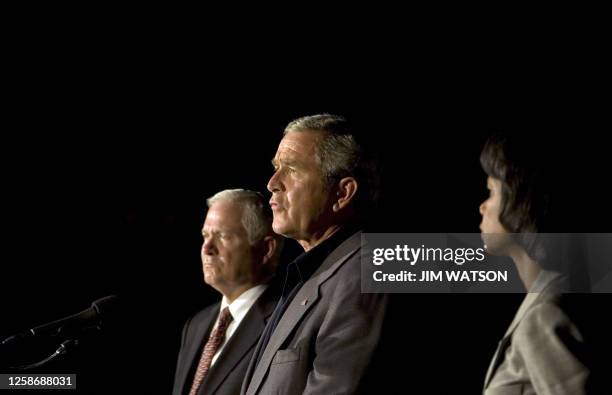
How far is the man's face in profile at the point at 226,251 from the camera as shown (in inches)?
136

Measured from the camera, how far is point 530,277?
5.81 feet

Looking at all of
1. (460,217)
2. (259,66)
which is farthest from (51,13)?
(460,217)

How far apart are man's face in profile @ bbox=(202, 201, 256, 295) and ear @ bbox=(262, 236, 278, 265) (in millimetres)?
58

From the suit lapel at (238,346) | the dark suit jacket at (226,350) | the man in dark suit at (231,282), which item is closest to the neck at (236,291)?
the man in dark suit at (231,282)

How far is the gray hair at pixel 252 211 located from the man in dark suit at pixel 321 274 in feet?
3.14

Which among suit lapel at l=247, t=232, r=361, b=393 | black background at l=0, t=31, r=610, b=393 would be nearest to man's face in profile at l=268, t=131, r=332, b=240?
suit lapel at l=247, t=232, r=361, b=393

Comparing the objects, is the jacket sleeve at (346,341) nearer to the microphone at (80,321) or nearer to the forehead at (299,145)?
the forehead at (299,145)

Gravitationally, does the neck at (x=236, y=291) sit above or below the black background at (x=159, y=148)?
below

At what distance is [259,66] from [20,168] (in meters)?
1.39

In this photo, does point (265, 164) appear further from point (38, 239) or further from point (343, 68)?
point (38, 239)

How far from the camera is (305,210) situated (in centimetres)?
251

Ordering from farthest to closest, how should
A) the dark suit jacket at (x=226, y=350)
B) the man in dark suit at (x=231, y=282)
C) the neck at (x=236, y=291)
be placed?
the neck at (x=236, y=291) → the man in dark suit at (x=231, y=282) → the dark suit jacket at (x=226, y=350)

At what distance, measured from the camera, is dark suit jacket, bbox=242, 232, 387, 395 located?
6.75 feet

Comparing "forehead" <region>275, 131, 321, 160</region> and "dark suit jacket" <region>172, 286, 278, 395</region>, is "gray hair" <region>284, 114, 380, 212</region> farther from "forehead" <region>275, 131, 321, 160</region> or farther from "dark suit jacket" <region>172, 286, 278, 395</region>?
"dark suit jacket" <region>172, 286, 278, 395</region>
